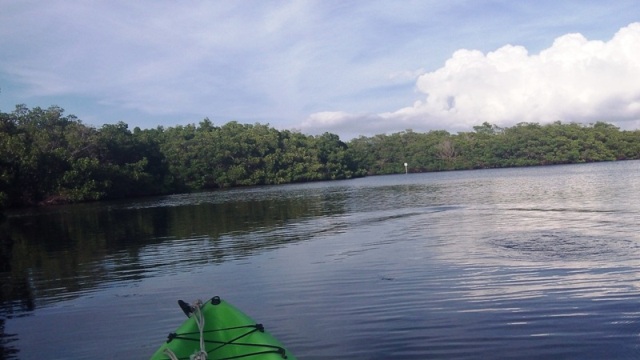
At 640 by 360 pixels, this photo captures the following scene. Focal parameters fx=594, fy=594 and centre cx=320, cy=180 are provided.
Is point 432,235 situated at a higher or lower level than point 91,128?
lower

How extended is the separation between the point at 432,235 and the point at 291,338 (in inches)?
436

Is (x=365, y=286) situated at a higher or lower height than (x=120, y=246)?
lower

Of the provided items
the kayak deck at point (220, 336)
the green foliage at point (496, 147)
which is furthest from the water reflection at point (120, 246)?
the green foliage at point (496, 147)

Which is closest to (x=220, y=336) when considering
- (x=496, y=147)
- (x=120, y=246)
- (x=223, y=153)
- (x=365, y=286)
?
(x=365, y=286)

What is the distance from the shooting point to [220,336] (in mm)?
5914

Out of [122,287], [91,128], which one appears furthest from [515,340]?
[91,128]

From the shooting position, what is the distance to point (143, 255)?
17969 mm

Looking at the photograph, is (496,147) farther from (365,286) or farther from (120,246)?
(365,286)

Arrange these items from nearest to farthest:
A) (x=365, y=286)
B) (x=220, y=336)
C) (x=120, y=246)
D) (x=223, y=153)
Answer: (x=220, y=336) → (x=365, y=286) → (x=120, y=246) → (x=223, y=153)

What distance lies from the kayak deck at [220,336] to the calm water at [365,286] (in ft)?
6.29

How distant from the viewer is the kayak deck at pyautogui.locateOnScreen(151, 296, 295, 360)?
5645mm

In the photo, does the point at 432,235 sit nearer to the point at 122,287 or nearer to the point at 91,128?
the point at 122,287

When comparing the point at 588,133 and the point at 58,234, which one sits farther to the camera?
Answer: the point at 588,133

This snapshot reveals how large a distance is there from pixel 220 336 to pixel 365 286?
580cm
